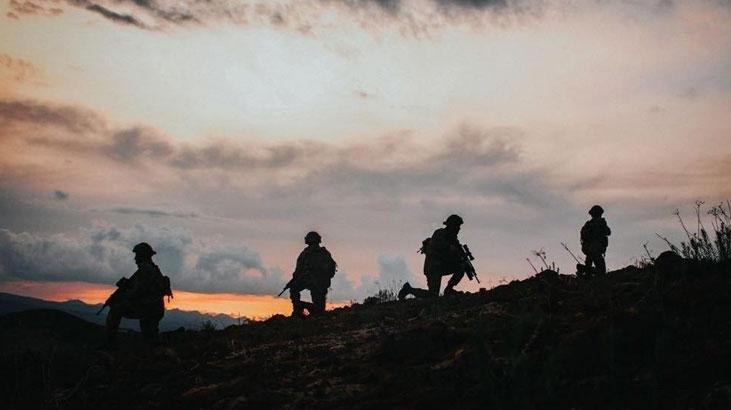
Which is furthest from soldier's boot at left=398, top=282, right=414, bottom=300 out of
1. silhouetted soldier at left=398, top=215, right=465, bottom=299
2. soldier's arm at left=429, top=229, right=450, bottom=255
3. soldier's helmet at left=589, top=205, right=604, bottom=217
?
soldier's helmet at left=589, top=205, right=604, bottom=217

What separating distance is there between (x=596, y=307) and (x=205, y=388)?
4279 mm

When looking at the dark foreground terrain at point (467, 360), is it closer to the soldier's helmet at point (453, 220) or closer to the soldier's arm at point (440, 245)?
the soldier's arm at point (440, 245)

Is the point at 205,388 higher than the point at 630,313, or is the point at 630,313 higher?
the point at 630,313

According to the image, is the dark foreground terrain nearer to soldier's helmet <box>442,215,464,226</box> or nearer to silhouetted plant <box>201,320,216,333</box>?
silhouetted plant <box>201,320,216,333</box>

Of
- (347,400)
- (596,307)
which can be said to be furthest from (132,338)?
(596,307)

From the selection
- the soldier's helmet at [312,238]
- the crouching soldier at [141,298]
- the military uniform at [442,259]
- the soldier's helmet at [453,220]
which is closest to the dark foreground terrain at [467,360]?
the crouching soldier at [141,298]

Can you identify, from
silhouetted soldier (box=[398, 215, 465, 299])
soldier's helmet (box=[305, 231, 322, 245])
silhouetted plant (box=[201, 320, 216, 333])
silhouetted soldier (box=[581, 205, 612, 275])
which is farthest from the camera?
soldier's helmet (box=[305, 231, 322, 245])

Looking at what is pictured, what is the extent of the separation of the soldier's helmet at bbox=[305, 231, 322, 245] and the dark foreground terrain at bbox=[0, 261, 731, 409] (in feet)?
15.7

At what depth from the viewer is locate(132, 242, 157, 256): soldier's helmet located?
36.5ft

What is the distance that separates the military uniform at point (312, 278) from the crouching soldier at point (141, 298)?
4355 mm

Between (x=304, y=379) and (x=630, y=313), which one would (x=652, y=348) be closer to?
(x=630, y=313)

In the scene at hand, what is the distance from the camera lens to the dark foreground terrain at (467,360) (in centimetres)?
397

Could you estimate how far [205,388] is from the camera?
6496 mm

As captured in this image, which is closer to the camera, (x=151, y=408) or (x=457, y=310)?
(x=151, y=408)
